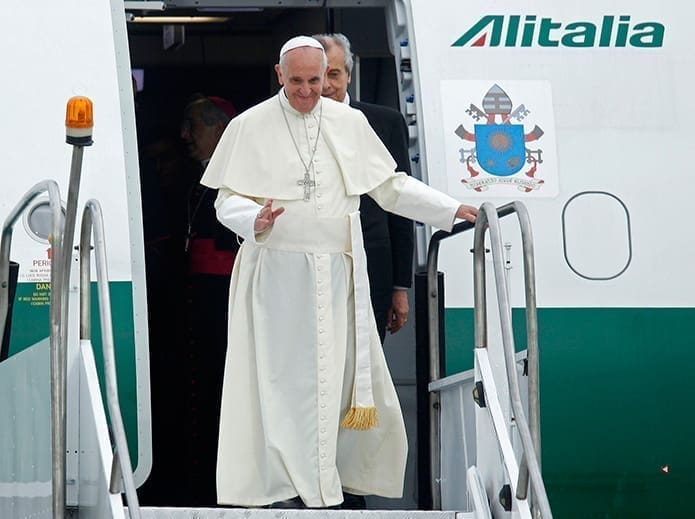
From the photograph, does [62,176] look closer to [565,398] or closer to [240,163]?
[240,163]

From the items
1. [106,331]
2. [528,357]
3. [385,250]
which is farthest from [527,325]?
[385,250]

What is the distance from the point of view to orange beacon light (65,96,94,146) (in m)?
3.88

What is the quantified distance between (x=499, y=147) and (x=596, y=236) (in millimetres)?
555

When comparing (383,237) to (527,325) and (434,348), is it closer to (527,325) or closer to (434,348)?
(434,348)

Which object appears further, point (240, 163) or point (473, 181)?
point (473, 181)

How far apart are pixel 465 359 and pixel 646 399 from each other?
80 cm

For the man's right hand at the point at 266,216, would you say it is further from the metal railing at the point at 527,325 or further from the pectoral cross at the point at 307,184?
the metal railing at the point at 527,325

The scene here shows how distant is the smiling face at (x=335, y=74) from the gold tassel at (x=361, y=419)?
1347 mm

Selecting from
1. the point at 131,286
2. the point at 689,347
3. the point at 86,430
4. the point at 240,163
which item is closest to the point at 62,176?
the point at 131,286

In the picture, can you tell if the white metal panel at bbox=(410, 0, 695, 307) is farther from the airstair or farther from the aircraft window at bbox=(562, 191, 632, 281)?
the airstair

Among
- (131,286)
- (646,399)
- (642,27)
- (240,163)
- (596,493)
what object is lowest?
(596,493)

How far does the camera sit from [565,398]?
6078 mm

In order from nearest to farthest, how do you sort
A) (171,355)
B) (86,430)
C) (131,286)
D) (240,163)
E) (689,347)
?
(86,430), (240,163), (131,286), (689,347), (171,355)

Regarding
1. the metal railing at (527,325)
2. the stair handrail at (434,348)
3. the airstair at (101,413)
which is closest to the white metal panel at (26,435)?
the airstair at (101,413)
